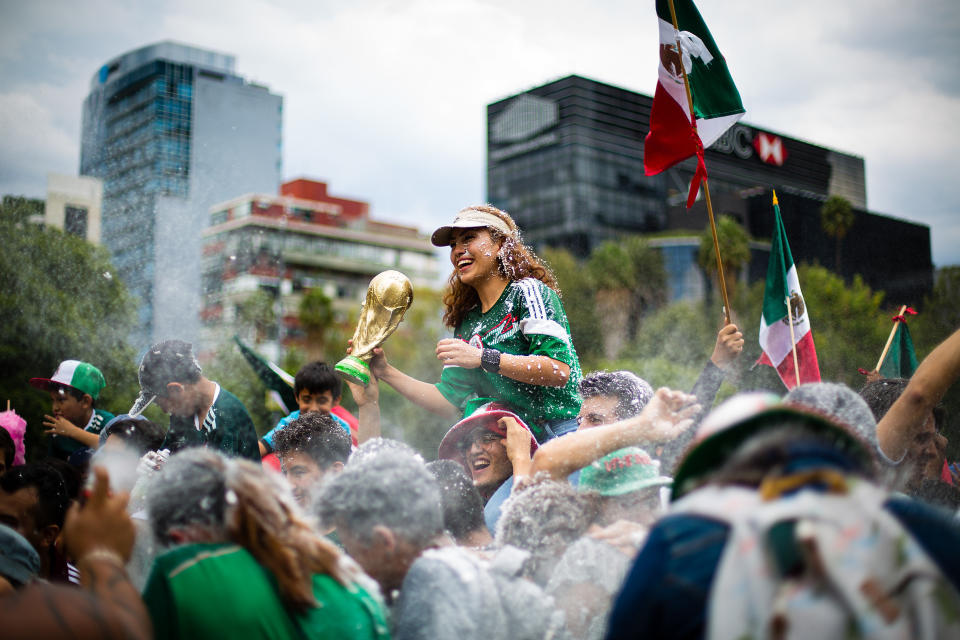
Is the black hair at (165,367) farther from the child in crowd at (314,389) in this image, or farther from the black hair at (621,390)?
the black hair at (621,390)

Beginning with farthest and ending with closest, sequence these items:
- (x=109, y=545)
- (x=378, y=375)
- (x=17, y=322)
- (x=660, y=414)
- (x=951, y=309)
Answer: (x=951, y=309), (x=17, y=322), (x=378, y=375), (x=660, y=414), (x=109, y=545)

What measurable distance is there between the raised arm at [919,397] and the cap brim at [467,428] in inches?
52.1

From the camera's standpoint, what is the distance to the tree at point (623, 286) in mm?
47469

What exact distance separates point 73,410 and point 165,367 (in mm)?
1455

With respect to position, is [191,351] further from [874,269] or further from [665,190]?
[665,190]

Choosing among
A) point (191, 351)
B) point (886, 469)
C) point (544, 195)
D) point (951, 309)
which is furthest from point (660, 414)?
point (544, 195)

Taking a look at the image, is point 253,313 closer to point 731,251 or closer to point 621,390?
point 621,390

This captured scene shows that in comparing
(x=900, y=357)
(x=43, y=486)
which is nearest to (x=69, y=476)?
(x=43, y=486)

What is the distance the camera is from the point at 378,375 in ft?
13.0

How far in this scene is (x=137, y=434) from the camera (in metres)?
4.02

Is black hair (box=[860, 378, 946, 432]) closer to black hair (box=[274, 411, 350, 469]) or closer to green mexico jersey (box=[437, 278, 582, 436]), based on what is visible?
green mexico jersey (box=[437, 278, 582, 436])

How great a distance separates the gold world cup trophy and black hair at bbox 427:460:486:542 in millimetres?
1136

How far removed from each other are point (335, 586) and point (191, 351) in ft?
8.09

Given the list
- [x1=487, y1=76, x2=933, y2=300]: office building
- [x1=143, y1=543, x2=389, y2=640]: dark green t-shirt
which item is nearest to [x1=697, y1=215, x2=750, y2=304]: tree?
[x1=487, y1=76, x2=933, y2=300]: office building
